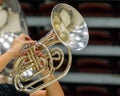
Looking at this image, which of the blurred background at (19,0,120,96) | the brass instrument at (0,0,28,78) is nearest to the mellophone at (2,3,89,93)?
the brass instrument at (0,0,28,78)

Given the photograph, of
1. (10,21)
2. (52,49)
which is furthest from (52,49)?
(10,21)

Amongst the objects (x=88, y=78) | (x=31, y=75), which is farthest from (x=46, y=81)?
(x=88, y=78)

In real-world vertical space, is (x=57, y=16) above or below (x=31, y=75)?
above

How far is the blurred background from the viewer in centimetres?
332

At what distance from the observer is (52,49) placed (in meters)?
1.39

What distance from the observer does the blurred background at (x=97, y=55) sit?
10.9 ft

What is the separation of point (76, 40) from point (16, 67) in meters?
0.23

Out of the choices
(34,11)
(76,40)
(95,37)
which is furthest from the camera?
(34,11)

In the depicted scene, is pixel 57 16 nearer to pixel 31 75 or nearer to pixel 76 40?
pixel 76 40

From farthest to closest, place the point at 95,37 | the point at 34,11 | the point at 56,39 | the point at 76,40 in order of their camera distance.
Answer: the point at 34,11 → the point at 95,37 → the point at 76,40 → the point at 56,39

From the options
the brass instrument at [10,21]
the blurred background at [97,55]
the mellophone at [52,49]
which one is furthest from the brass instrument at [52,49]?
the blurred background at [97,55]

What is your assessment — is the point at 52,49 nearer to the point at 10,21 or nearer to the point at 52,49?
the point at 52,49

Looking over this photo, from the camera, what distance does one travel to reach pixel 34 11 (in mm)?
3754

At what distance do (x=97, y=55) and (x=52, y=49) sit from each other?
2.09m
